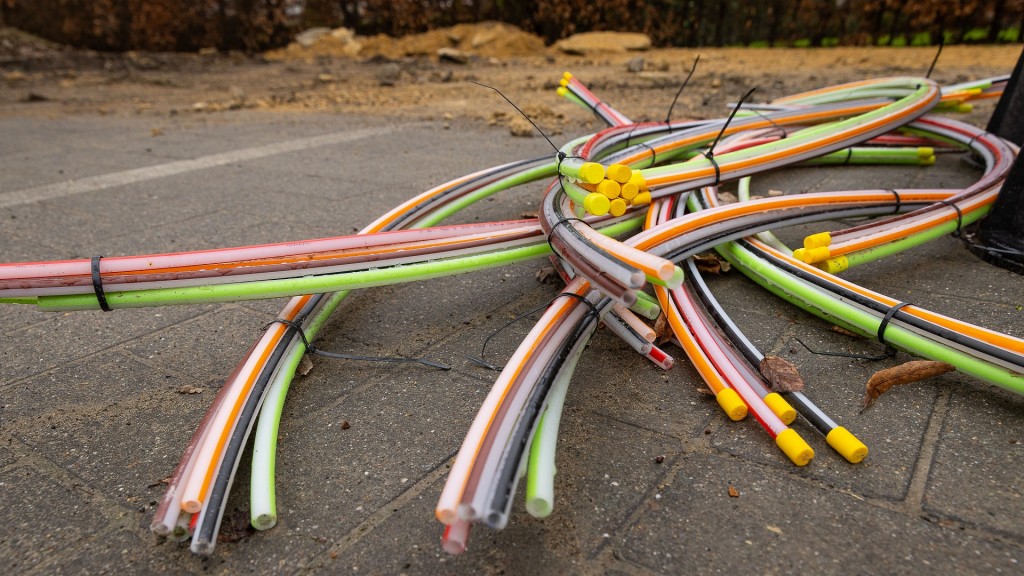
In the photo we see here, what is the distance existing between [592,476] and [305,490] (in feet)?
1.82

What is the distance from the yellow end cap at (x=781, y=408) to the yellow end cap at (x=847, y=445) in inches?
3.1

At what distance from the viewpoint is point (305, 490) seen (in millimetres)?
1363

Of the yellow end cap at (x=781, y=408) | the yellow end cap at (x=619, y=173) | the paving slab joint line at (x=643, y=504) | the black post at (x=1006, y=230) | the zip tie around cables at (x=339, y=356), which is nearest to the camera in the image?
the paving slab joint line at (x=643, y=504)

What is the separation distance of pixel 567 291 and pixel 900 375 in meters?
0.75

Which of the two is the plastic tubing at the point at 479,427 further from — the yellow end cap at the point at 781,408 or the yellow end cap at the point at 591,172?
the yellow end cap at the point at 781,408

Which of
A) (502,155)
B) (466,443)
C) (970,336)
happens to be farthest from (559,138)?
(466,443)

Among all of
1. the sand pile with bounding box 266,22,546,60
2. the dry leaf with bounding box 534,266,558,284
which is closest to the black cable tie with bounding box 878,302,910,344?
the dry leaf with bounding box 534,266,558,284

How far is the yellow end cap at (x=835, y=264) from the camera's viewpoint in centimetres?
196

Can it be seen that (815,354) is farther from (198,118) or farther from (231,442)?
(198,118)

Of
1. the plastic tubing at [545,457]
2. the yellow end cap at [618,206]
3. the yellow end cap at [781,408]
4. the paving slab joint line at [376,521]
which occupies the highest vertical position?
the yellow end cap at [618,206]

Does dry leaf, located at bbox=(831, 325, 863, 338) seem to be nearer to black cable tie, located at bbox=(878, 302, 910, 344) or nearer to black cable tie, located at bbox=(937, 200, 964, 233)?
black cable tie, located at bbox=(878, 302, 910, 344)

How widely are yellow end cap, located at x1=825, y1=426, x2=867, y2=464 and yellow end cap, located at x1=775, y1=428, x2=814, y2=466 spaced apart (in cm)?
5

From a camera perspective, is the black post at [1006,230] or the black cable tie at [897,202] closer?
the black post at [1006,230]

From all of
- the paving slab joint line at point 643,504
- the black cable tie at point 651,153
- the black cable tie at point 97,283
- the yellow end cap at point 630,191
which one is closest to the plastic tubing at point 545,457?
the paving slab joint line at point 643,504
